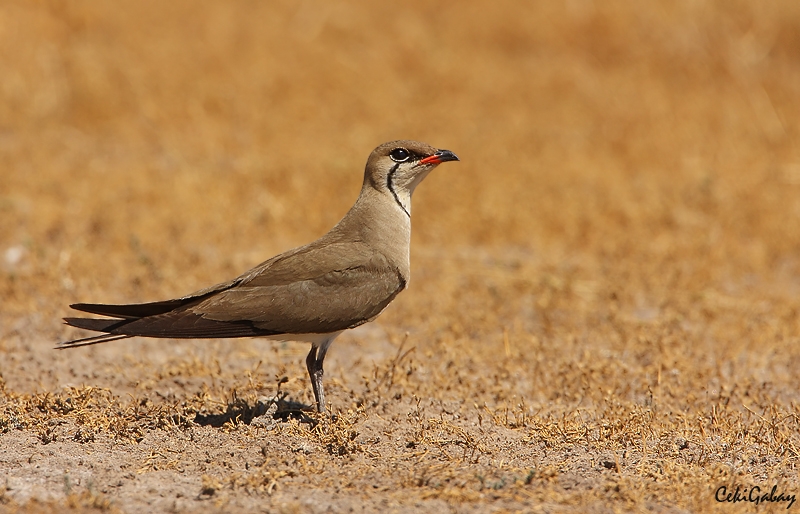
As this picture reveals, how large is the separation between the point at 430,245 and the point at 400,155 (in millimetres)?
3480

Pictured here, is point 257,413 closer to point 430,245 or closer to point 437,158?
point 437,158

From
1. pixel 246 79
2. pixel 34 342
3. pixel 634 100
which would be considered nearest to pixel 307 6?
pixel 246 79

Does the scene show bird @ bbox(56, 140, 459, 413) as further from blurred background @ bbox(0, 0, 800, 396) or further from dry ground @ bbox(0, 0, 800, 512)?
blurred background @ bbox(0, 0, 800, 396)

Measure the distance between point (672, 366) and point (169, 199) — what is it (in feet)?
18.2

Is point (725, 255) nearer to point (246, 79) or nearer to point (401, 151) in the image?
point (401, 151)

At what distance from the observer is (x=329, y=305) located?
16.5 feet

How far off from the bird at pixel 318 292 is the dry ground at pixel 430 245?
54 cm

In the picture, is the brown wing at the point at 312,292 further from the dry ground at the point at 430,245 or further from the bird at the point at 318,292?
the dry ground at the point at 430,245

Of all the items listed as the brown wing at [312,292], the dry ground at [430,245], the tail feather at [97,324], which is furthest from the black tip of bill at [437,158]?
the tail feather at [97,324]

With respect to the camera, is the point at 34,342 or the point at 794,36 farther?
the point at 794,36

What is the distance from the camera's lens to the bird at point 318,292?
4.84m

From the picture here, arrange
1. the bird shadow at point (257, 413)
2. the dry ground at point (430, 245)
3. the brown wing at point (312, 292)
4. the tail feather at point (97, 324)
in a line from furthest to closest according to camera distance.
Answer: the bird shadow at point (257, 413) → the brown wing at point (312, 292) → the tail feather at point (97, 324) → the dry ground at point (430, 245)

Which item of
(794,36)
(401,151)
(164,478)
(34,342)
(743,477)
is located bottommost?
(743,477)

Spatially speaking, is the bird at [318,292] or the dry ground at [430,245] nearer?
the dry ground at [430,245]
